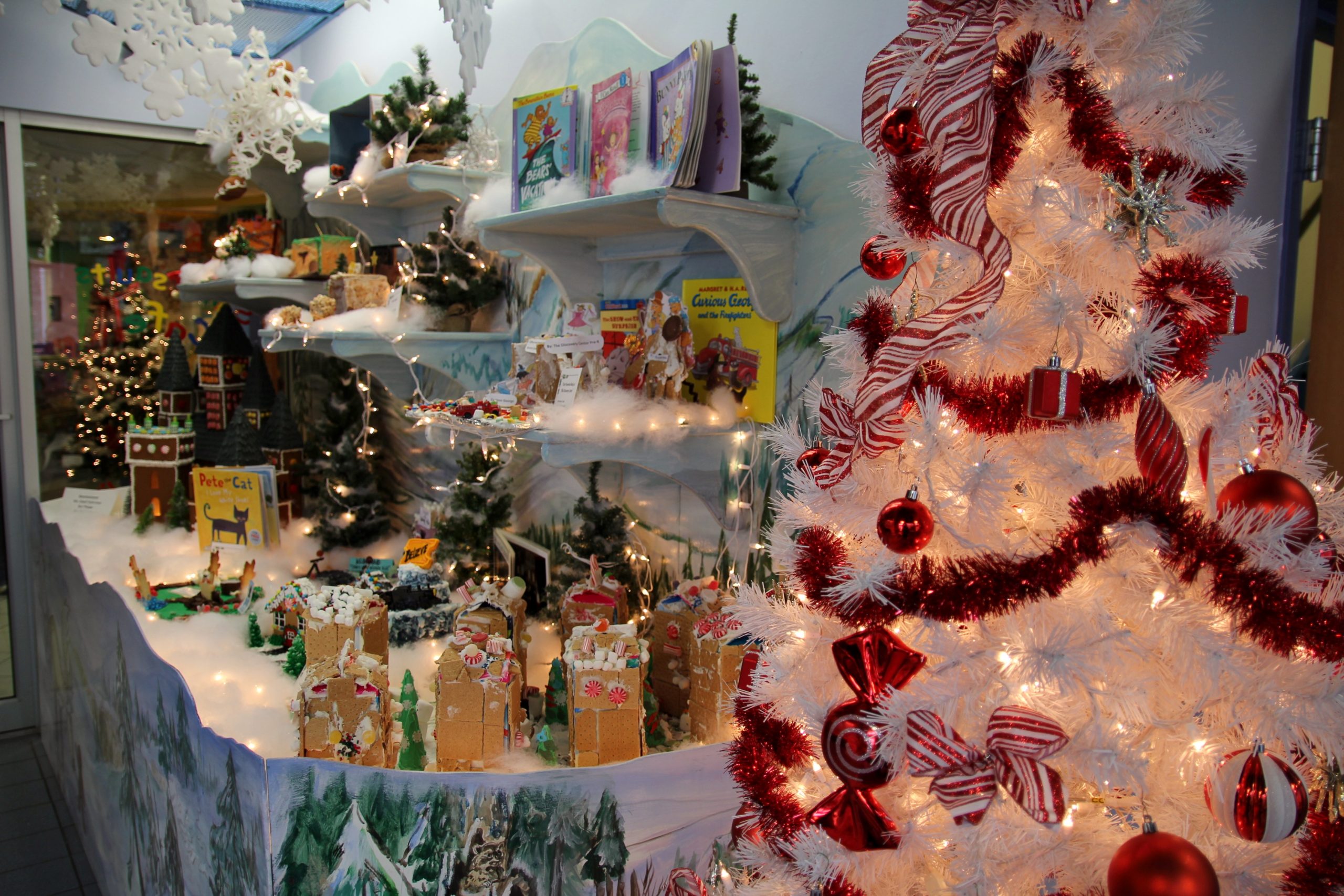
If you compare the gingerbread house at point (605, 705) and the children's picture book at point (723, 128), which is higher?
the children's picture book at point (723, 128)

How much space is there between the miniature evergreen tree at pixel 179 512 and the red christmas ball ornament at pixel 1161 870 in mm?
3126

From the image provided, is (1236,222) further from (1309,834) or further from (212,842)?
(212,842)

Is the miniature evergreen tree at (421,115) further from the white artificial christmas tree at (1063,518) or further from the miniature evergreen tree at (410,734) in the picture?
the white artificial christmas tree at (1063,518)

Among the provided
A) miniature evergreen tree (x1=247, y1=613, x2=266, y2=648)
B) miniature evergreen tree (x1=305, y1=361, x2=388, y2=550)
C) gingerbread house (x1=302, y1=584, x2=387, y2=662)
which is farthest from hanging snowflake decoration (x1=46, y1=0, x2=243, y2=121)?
gingerbread house (x1=302, y1=584, x2=387, y2=662)

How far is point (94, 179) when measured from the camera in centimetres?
366

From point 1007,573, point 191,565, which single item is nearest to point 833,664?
point 1007,573

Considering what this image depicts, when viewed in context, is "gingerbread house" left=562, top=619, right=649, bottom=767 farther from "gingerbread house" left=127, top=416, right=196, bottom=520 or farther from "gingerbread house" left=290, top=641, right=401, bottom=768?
"gingerbread house" left=127, top=416, right=196, bottom=520

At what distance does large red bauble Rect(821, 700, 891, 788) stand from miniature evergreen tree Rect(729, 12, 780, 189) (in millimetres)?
1097

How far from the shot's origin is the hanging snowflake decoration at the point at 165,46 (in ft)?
8.36

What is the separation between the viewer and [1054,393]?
2.94 feet

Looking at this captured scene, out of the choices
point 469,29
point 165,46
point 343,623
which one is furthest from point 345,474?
point 469,29

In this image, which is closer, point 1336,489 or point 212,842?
point 1336,489

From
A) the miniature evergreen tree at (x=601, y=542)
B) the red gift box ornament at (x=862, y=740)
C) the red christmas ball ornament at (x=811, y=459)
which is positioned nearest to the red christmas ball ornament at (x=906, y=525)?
the red gift box ornament at (x=862, y=740)

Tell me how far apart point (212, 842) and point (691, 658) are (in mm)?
1019
